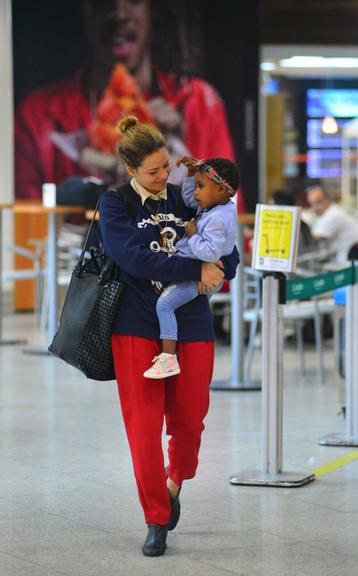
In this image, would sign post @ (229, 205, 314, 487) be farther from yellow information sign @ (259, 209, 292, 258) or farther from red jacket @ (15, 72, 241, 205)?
red jacket @ (15, 72, 241, 205)

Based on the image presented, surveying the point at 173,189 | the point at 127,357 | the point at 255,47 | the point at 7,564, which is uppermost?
the point at 255,47

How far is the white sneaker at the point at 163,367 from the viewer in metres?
3.92

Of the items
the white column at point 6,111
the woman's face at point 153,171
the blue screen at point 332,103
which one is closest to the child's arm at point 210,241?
the woman's face at point 153,171

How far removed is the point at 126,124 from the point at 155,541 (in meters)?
1.39

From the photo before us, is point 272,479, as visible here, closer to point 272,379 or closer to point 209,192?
point 272,379

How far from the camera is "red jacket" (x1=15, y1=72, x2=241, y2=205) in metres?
13.3

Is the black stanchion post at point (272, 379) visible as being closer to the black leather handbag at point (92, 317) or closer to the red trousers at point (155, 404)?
the red trousers at point (155, 404)

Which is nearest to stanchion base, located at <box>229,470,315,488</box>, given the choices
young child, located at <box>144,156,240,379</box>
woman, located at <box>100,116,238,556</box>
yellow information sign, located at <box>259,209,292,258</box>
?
yellow information sign, located at <box>259,209,292,258</box>

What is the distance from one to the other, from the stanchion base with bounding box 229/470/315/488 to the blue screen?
61.0ft

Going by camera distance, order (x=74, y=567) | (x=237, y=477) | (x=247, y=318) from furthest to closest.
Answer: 1. (x=247, y=318)
2. (x=237, y=477)
3. (x=74, y=567)

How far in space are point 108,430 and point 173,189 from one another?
255 centimetres

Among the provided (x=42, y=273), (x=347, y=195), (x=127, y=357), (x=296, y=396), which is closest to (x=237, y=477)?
(x=127, y=357)

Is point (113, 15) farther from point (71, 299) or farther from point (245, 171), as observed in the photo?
point (71, 299)

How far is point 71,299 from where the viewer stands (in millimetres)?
4195
